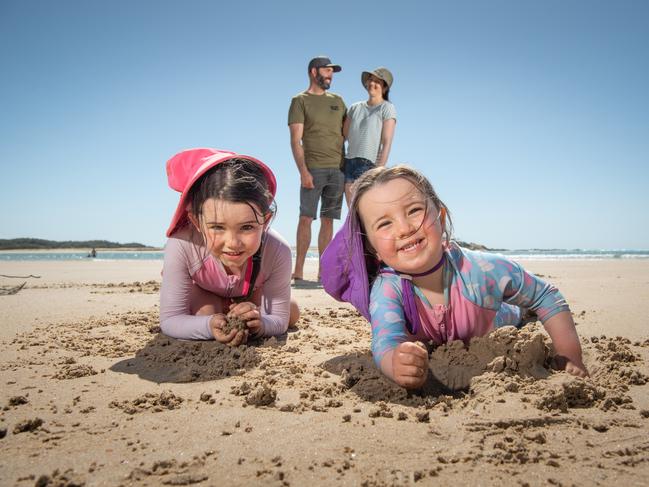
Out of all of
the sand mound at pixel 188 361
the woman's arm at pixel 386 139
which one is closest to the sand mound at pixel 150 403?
the sand mound at pixel 188 361

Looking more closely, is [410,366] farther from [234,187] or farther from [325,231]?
[325,231]

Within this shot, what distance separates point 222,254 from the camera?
110 inches

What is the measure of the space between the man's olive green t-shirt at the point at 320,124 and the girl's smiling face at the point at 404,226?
406 cm

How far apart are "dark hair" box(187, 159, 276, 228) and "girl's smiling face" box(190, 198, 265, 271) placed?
0.03m

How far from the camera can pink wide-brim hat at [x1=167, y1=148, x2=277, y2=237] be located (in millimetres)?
2895

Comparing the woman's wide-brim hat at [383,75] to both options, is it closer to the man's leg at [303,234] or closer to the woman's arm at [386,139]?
the woman's arm at [386,139]

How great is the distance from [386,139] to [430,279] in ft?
13.5

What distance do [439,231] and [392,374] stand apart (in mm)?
769

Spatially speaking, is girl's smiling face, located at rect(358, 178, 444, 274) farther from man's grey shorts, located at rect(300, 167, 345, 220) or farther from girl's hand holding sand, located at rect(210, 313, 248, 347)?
man's grey shorts, located at rect(300, 167, 345, 220)

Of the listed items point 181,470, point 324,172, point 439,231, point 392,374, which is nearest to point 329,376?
point 392,374

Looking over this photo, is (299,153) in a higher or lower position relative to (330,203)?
higher

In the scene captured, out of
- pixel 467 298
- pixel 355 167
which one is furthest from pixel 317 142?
pixel 467 298

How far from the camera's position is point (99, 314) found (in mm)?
4105

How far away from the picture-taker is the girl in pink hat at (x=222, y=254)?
8.89ft
